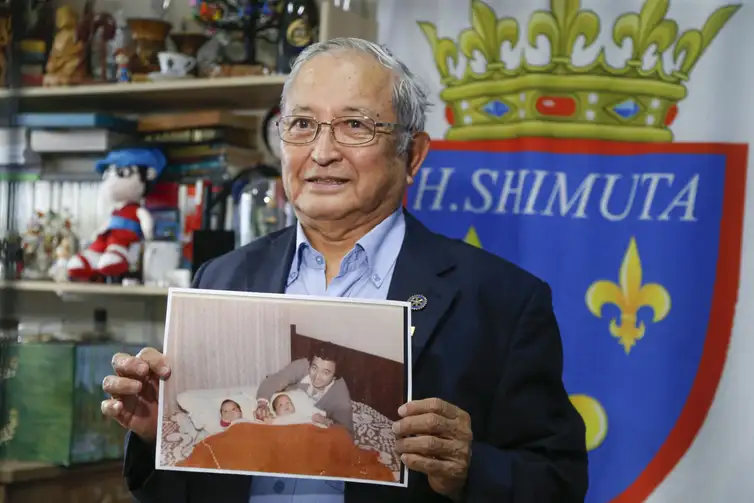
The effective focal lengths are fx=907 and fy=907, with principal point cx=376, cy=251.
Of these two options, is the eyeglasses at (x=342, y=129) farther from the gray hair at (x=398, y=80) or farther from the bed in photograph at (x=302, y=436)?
the bed in photograph at (x=302, y=436)

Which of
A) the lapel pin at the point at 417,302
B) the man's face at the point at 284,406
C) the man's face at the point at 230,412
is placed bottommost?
the man's face at the point at 230,412

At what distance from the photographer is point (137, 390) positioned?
115 cm

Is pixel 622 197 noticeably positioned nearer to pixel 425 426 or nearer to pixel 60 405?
pixel 425 426

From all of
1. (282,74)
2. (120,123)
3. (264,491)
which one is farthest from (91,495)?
(264,491)

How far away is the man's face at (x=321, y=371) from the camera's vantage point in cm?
→ 114

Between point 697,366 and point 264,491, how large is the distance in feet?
3.56

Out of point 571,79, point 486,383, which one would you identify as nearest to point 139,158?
point 571,79

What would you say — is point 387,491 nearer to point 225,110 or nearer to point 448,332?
point 448,332

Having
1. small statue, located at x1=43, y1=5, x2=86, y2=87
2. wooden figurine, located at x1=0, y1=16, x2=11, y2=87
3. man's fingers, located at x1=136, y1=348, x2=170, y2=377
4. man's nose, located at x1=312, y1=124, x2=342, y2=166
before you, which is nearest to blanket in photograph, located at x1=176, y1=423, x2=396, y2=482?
man's fingers, located at x1=136, y1=348, x2=170, y2=377

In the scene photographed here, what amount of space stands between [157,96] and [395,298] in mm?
1414

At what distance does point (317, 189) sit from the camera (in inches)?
49.7

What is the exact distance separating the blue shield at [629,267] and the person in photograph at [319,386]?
994 millimetres

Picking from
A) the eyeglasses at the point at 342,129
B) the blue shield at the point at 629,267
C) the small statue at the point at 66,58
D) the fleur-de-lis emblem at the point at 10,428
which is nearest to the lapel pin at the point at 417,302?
Result: the eyeglasses at the point at 342,129

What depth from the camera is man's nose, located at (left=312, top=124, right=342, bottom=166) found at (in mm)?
1244
